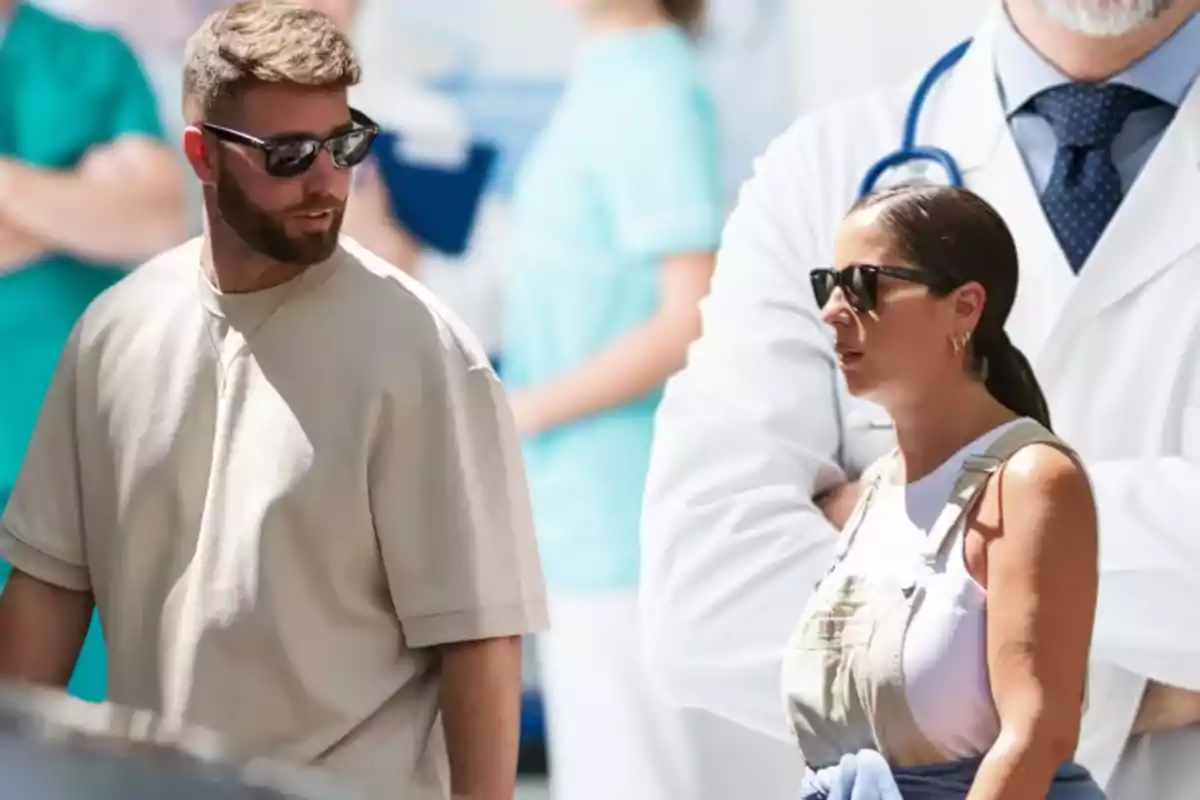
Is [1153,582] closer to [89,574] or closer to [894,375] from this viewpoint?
[894,375]

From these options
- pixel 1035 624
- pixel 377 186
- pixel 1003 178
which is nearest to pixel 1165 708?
pixel 1035 624

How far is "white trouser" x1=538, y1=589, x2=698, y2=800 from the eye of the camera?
6.36 feet

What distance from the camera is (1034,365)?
5.63 ft

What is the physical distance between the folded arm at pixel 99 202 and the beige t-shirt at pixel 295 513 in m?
0.38

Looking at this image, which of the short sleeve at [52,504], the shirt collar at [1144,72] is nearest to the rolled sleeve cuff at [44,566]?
the short sleeve at [52,504]

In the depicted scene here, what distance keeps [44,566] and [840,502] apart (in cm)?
81

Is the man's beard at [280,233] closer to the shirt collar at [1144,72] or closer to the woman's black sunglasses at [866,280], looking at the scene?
the woman's black sunglasses at [866,280]

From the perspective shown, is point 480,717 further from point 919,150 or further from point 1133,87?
point 1133,87

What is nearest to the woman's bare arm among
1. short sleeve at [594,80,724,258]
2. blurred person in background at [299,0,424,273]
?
short sleeve at [594,80,724,258]

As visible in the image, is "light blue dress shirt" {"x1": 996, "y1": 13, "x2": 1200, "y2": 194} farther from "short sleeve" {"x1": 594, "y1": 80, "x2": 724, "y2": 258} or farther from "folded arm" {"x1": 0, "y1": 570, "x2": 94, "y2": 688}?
"folded arm" {"x1": 0, "y1": 570, "x2": 94, "y2": 688}

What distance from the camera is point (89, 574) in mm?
1721

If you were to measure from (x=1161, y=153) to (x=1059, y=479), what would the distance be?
0.46 m

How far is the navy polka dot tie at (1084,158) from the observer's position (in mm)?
1743

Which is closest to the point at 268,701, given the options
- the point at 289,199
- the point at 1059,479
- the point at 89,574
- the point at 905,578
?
the point at 89,574
